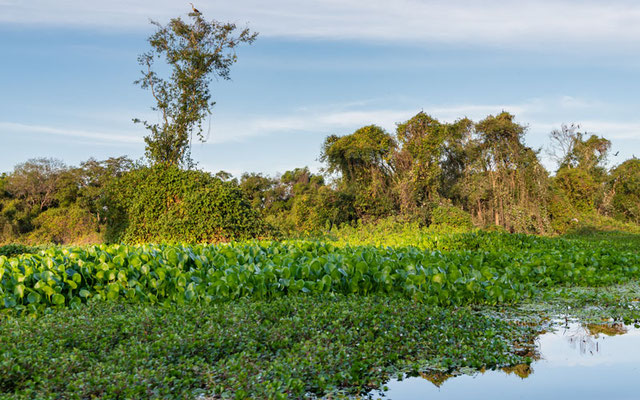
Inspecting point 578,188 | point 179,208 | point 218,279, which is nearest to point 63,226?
point 179,208

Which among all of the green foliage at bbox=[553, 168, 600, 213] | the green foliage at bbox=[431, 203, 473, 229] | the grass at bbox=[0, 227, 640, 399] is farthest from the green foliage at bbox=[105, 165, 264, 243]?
the green foliage at bbox=[553, 168, 600, 213]

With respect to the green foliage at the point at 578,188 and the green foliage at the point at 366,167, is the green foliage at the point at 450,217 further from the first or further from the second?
the green foliage at the point at 578,188

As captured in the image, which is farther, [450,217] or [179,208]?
[450,217]

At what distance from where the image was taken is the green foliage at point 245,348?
9.36 feet

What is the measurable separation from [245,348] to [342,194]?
1273 cm

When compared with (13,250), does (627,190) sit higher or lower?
higher

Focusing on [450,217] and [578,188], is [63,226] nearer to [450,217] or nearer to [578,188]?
[450,217]

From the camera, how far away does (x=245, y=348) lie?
346 cm

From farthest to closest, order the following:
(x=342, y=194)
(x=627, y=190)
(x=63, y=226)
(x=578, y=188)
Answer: (x=627, y=190), (x=578, y=188), (x=63, y=226), (x=342, y=194)

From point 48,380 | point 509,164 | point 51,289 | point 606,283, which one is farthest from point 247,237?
point 509,164

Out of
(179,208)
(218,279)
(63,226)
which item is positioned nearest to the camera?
(218,279)

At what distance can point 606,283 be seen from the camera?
675cm

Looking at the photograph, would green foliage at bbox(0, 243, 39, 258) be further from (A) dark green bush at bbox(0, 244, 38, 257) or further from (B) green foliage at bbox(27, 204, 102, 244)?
(B) green foliage at bbox(27, 204, 102, 244)

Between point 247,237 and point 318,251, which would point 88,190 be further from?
point 318,251
